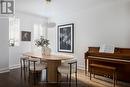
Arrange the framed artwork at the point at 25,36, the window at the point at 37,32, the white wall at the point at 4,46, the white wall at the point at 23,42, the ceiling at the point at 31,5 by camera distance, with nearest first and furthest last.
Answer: the ceiling at the point at 31,5 → the white wall at the point at 4,46 → the white wall at the point at 23,42 → the framed artwork at the point at 25,36 → the window at the point at 37,32

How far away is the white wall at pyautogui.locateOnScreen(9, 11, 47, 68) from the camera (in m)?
5.72

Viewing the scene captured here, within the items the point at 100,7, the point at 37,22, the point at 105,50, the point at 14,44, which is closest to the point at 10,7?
the point at 14,44

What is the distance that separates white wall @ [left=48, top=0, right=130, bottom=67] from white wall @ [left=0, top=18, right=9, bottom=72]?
2010 mm

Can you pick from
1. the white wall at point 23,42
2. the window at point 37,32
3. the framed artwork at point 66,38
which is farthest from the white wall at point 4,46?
the framed artwork at point 66,38

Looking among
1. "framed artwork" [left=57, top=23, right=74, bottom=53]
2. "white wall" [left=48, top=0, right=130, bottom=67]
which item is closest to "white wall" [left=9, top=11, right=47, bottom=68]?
"framed artwork" [left=57, top=23, right=74, bottom=53]

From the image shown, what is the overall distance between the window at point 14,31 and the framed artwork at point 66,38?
1935 millimetres

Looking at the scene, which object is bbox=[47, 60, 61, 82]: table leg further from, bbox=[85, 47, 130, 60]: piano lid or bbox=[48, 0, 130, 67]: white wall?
bbox=[48, 0, 130, 67]: white wall

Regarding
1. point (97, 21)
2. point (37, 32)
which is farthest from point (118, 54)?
point (37, 32)

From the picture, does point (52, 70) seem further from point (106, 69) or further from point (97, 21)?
point (97, 21)

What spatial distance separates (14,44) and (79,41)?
2.85m

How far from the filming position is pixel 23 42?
6.12 metres

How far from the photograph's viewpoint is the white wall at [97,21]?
4.28 m

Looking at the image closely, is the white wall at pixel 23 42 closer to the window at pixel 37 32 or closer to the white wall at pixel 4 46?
the window at pixel 37 32

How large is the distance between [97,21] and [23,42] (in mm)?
3447
